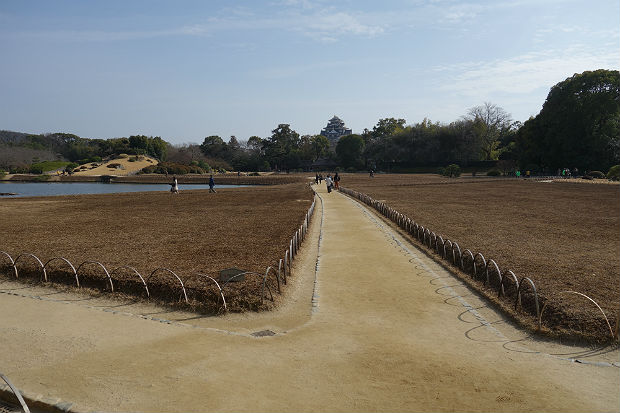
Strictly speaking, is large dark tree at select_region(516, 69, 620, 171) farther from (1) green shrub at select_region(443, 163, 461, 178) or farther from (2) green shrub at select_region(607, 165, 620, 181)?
(1) green shrub at select_region(443, 163, 461, 178)

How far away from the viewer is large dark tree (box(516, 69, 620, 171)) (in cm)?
5791

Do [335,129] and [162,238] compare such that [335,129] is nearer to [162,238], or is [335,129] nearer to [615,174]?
[615,174]

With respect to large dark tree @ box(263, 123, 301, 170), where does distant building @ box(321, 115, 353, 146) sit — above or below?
above

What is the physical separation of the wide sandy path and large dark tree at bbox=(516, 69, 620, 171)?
6137 cm

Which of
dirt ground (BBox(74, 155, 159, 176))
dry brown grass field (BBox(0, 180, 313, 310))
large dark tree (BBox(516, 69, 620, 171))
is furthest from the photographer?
dirt ground (BBox(74, 155, 159, 176))

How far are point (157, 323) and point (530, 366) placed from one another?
6313 millimetres

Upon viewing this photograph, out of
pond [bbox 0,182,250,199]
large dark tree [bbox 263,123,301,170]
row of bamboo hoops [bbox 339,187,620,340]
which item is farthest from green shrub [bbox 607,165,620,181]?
large dark tree [bbox 263,123,301,170]

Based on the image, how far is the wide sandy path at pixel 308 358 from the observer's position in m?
5.30

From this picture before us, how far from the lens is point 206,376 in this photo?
587cm

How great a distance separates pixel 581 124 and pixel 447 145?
2947 centimetres

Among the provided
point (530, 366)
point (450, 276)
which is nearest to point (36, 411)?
point (530, 366)

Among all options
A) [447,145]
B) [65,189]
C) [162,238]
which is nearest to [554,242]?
[162,238]

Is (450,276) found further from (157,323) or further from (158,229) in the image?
(158,229)

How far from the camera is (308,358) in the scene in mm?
6449
